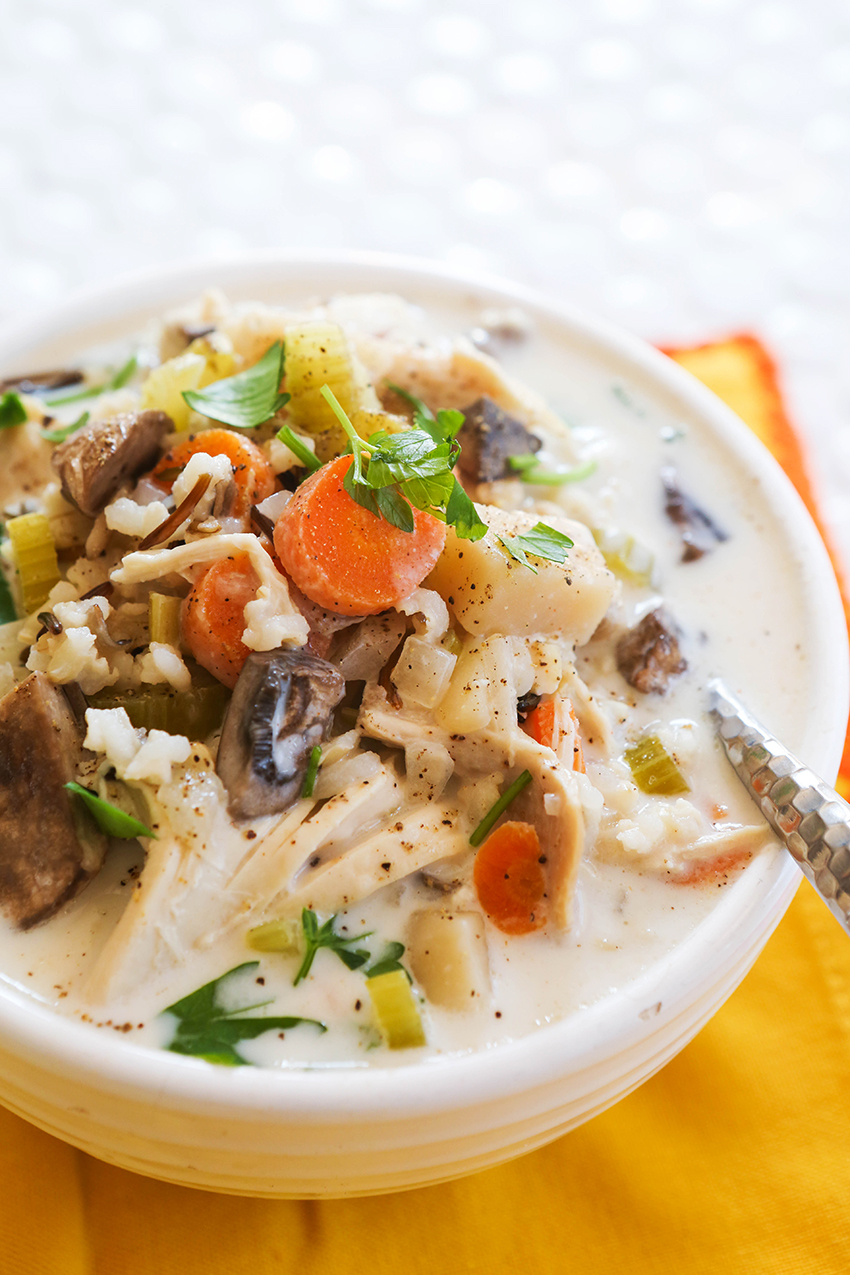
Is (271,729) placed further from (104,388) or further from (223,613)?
(104,388)

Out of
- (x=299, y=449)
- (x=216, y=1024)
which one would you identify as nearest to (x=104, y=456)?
(x=299, y=449)

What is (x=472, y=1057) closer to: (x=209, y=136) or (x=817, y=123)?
(x=209, y=136)

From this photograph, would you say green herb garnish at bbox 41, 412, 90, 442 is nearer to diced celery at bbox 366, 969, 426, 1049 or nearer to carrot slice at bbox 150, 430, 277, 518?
carrot slice at bbox 150, 430, 277, 518

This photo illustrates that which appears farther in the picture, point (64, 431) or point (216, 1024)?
point (64, 431)

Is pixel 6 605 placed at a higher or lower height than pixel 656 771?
lower

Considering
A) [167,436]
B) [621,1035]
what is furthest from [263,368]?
[621,1035]

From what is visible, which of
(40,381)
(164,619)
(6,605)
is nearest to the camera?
(164,619)

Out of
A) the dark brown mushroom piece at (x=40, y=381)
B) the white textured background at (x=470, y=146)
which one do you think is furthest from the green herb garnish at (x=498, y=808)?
the white textured background at (x=470, y=146)

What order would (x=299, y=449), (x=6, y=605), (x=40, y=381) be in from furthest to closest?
1. (x=40, y=381)
2. (x=6, y=605)
3. (x=299, y=449)
